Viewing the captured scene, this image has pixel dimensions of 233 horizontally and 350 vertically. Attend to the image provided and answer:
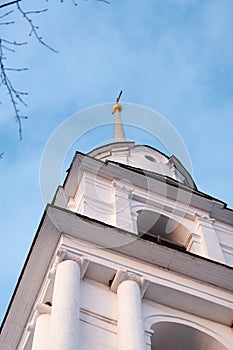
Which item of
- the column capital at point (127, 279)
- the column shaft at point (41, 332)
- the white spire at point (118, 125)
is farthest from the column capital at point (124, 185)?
the white spire at point (118, 125)

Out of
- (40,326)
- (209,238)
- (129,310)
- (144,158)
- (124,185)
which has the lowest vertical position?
(40,326)

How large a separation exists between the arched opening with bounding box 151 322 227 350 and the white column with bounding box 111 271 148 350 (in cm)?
104

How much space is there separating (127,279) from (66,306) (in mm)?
2273

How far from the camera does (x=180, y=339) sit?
17516mm

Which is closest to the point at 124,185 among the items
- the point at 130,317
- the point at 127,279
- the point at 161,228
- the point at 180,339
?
the point at 161,228

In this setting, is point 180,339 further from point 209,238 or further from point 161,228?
point 161,228

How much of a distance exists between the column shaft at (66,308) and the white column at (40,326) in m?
0.85

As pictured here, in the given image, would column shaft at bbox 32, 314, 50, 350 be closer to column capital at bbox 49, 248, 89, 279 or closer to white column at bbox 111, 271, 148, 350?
column capital at bbox 49, 248, 89, 279

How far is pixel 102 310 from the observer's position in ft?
53.5

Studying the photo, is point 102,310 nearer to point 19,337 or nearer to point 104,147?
point 19,337

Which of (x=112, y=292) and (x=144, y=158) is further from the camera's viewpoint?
(x=144, y=158)

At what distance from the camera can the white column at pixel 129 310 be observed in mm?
14977

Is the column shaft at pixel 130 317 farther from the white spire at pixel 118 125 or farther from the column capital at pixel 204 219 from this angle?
the white spire at pixel 118 125

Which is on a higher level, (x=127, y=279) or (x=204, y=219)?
(x=204, y=219)
